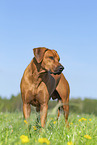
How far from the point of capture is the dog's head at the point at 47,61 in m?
4.63

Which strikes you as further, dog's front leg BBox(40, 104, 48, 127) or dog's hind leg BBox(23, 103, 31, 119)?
dog's hind leg BBox(23, 103, 31, 119)

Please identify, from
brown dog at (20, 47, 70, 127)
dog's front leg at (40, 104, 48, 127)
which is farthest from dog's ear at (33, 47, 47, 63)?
dog's front leg at (40, 104, 48, 127)

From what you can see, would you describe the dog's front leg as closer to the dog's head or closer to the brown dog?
the brown dog

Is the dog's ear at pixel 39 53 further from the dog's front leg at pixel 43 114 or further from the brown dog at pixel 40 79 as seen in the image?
the dog's front leg at pixel 43 114

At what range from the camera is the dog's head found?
15.2 ft

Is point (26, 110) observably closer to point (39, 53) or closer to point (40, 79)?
point (40, 79)

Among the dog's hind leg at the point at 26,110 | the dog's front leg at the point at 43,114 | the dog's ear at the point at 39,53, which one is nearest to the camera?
the dog's ear at the point at 39,53

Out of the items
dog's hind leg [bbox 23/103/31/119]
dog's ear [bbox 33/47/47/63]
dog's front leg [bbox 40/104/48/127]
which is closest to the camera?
dog's ear [bbox 33/47/47/63]

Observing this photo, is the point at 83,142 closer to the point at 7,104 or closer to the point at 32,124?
the point at 32,124

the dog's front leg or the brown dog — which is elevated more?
the brown dog

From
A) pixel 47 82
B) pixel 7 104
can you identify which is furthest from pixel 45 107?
pixel 7 104

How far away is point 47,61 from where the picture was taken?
472 cm

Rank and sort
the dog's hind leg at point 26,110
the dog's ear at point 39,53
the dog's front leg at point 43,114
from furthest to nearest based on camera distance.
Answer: the dog's hind leg at point 26,110 → the dog's front leg at point 43,114 → the dog's ear at point 39,53

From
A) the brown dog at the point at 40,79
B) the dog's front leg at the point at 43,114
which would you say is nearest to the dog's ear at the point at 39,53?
the brown dog at the point at 40,79
